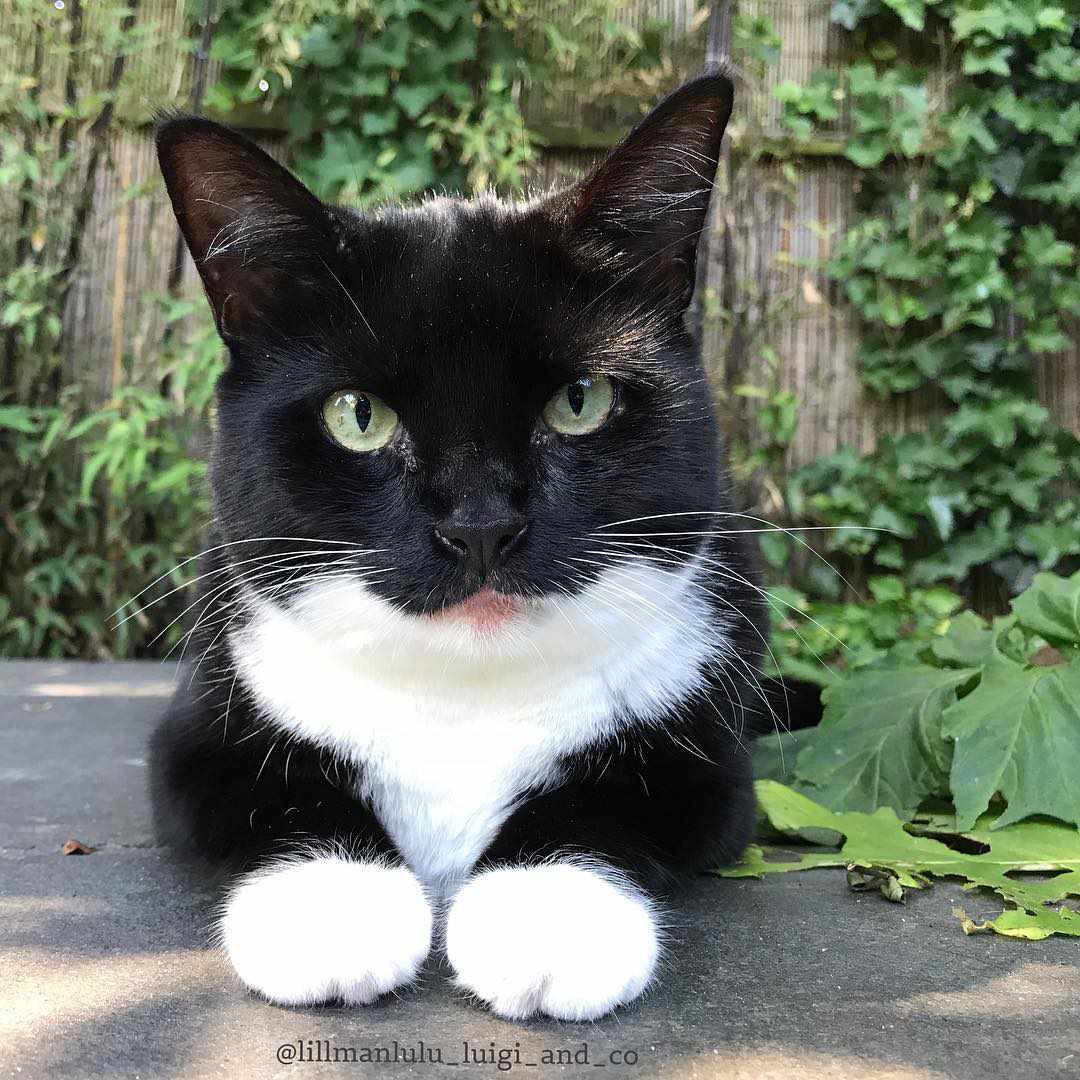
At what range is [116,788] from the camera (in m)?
1.92

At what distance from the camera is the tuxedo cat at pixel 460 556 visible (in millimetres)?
1117

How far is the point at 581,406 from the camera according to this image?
1217 millimetres

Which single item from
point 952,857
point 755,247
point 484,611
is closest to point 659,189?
point 484,611

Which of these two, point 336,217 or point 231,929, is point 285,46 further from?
point 231,929

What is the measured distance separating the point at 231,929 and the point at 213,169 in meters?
0.88

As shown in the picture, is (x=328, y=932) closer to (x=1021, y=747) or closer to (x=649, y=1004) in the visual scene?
(x=649, y=1004)

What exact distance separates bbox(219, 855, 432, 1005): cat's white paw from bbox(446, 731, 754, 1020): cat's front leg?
0.18 ft

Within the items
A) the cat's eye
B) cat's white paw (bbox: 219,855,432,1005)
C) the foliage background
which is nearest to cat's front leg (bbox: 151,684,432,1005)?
cat's white paw (bbox: 219,855,432,1005)

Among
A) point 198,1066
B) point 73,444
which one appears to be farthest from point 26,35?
point 198,1066

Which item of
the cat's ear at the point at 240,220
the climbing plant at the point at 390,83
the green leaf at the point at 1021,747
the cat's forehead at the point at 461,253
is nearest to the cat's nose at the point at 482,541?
the cat's forehead at the point at 461,253

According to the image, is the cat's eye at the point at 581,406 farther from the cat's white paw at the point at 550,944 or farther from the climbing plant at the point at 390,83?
the climbing plant at the point at 390,83

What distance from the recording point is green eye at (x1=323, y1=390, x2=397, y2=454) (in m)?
1.17

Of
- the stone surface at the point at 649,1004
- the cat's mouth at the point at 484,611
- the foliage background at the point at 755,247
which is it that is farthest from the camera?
the foliage background at the point at 755,247

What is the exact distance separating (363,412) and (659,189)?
1.62 ft
